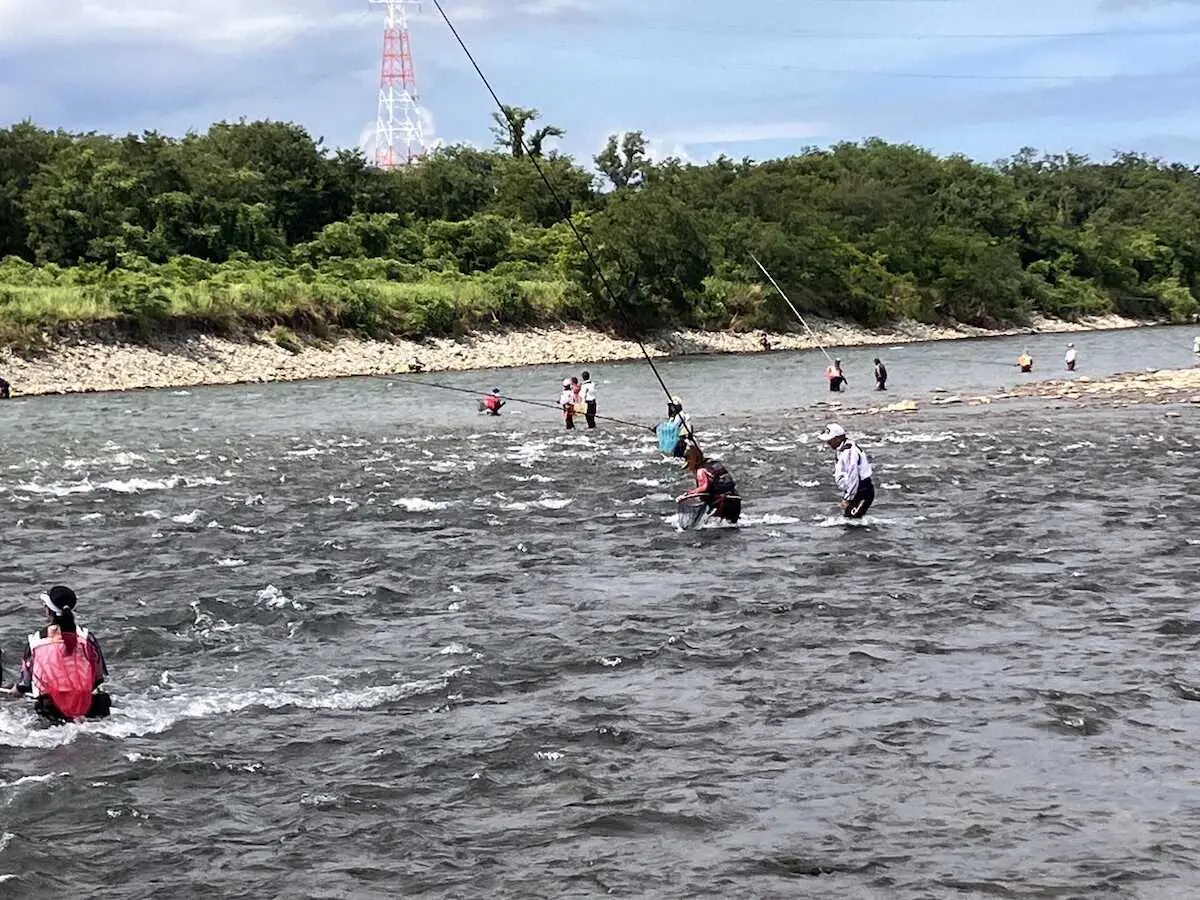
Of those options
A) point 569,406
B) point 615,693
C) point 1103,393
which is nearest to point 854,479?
point 615,693

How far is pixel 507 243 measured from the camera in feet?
309

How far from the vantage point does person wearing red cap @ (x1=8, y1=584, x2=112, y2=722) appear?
12578mm

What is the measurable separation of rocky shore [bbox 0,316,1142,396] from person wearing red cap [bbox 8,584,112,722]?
160ft

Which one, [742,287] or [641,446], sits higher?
[742,287]

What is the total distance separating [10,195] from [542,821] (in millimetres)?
77726

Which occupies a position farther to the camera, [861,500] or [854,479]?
[861,500]

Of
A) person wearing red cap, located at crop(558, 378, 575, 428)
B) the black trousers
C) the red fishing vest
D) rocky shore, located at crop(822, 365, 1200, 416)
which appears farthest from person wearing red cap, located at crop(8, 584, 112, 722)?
rocky shore, located at crop(822, 365, 1200, 416)

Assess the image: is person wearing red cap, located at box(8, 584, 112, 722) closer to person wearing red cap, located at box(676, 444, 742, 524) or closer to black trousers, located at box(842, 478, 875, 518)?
person wearing red cap, located at box(676, 444, 742, 524)

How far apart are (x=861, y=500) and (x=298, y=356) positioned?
50.5 metres

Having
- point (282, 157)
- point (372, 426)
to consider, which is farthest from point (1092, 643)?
point (282, 157)

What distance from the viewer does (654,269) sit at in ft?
285

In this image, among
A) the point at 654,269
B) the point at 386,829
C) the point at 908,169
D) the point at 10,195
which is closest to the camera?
the point at 386,829

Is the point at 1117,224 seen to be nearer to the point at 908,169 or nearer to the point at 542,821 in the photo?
the point at 908,169

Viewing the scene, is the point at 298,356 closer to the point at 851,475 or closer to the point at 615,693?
the point at 851,475
